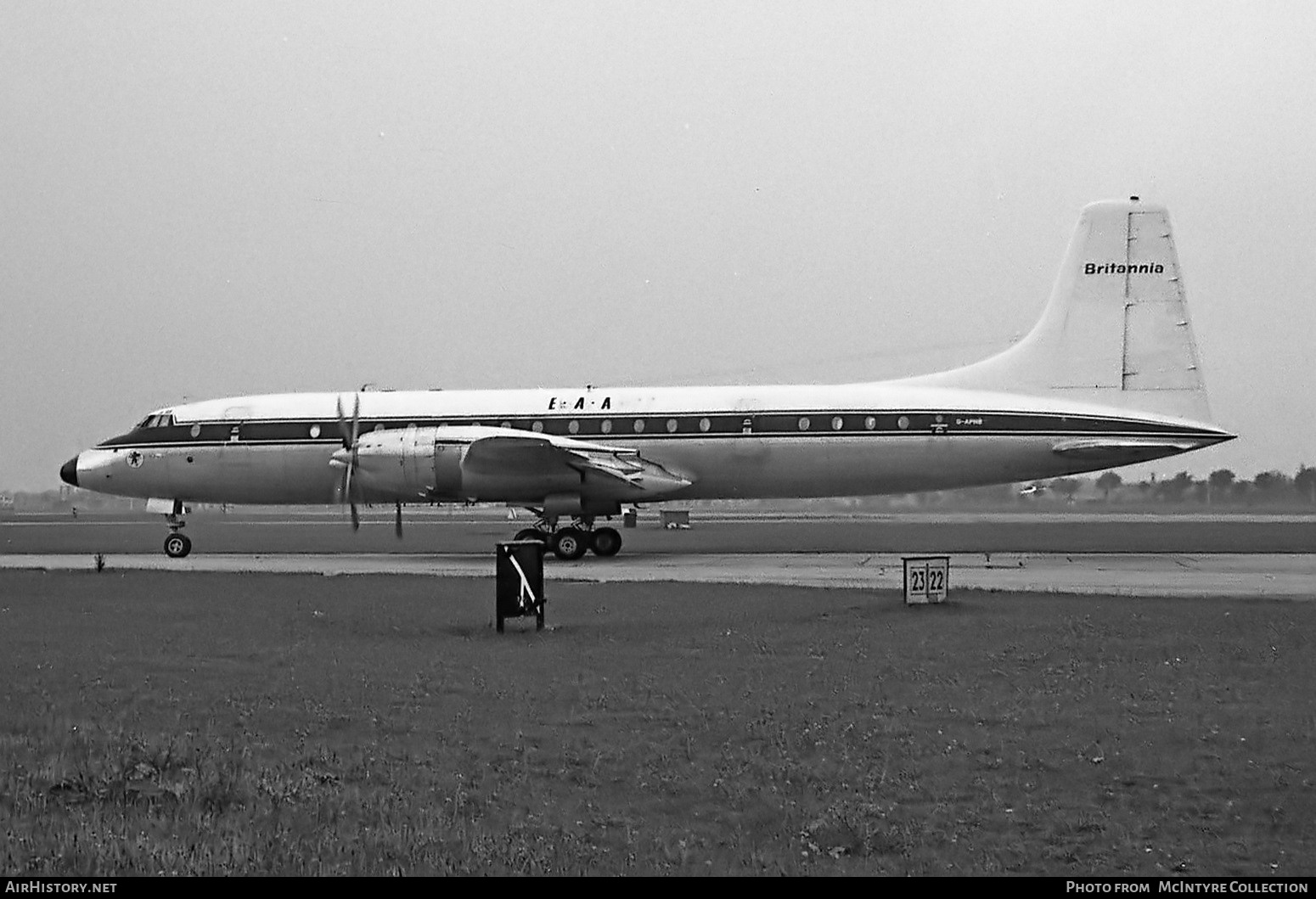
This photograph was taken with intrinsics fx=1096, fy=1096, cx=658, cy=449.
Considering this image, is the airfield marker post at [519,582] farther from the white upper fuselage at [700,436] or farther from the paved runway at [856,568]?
the white upper fuselage at [700,436]

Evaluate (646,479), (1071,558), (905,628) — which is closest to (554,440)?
(646,479)

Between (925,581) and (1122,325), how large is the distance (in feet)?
49.9

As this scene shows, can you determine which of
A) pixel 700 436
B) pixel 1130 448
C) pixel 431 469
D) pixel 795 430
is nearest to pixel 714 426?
pixel 700 436

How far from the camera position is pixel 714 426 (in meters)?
29.4

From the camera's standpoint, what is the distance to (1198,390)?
2717cm

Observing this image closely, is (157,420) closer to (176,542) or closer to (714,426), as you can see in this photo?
(176,542)

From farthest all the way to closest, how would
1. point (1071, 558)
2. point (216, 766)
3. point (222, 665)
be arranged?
point (1071, 558) < point (222, 665) < point (216, 766)

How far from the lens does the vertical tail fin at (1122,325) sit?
2728 centimetres

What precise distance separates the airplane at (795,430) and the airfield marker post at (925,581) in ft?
41.4

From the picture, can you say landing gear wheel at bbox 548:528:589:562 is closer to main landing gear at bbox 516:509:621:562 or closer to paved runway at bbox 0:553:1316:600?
main landing gear at bbox 516:509:621:562

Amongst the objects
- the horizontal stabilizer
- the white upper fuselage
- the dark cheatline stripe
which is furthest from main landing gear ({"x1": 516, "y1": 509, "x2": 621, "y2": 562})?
the horizontal stabilizer

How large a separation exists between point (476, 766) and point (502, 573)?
6371mm

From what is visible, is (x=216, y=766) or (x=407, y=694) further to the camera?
(x=407, y=694)
